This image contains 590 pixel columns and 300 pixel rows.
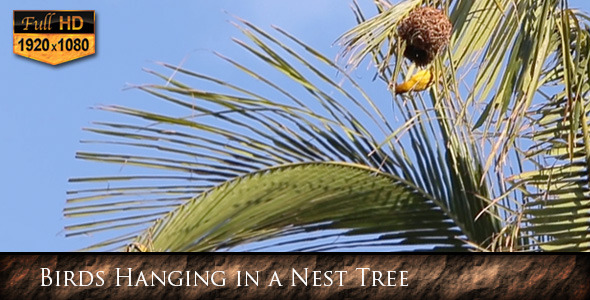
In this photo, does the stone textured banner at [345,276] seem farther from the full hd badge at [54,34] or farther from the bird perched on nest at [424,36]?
the full hd badge at [54,34]

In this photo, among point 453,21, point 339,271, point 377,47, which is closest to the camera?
point 377,47

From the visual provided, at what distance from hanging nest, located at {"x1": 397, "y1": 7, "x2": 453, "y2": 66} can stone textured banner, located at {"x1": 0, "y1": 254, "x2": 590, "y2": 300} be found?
3.04ft

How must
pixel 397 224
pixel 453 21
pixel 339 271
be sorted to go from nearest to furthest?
pixel 453 21, pixel 339 271, pixel 397 224

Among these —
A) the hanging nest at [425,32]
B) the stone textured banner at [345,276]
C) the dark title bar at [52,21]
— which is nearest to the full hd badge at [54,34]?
the dark title bar at [52,21]

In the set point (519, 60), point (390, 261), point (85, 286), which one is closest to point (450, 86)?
point (519, 60)

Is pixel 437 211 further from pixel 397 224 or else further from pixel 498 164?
pixel 498 164

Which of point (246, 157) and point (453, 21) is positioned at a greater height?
point (453, 21)

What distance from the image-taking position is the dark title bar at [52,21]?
5746mm

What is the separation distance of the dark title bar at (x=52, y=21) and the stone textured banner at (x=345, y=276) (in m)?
1.92

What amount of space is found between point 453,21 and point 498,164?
54 centimetres

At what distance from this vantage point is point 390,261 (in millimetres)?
4191

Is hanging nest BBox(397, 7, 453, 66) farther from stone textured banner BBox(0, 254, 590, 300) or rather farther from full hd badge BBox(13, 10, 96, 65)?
full hd badge BBox(13, 10, 96, 65)

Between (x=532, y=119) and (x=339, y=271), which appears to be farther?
(x=339, y=271)

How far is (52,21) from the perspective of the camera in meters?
5.75
